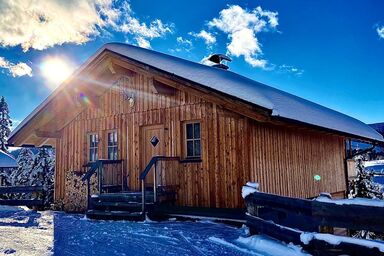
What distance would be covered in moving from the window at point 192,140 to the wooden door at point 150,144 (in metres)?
0.91

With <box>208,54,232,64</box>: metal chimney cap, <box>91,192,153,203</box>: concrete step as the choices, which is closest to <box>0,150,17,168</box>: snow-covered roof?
<box>208,54,232,64</box>: metal chimney cap

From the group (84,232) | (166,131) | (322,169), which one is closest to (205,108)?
(166,131)

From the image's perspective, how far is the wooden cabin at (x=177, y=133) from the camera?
8.54m

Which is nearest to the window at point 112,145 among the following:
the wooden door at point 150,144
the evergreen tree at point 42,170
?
the wooden door at point 150,144

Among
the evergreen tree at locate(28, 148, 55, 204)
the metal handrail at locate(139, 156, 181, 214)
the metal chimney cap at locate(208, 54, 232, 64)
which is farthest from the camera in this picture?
the evergreen tree at locate(28, 148, 55, 204)

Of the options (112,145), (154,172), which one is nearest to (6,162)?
(112,145)

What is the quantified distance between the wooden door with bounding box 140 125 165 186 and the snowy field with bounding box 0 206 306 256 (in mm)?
2504

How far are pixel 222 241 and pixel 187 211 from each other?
2805 millimetres

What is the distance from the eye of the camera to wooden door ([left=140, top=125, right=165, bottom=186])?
33.8 ft

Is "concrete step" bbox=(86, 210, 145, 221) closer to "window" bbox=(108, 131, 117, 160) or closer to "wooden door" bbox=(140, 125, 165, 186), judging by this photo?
"wooden door" bbox=(140, 125, 165, 186)

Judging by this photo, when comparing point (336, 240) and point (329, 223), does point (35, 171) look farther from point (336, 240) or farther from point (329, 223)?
point (336, 240)

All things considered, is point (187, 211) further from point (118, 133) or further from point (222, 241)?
point (118, 133)

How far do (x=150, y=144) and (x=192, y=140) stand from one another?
67.0 inches

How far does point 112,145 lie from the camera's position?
11.7 metres
